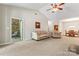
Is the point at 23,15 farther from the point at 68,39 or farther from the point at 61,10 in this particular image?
the point at 68,39

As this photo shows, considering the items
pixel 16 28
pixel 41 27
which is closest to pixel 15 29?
pixel 16 28

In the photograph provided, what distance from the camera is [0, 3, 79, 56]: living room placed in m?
3.20

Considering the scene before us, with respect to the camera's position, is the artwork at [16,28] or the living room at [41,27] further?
the artwork at [16,28]

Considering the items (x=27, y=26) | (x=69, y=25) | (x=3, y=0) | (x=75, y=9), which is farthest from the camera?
(x=27, y=26)

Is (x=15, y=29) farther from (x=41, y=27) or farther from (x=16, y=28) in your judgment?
(x=41, y=27)

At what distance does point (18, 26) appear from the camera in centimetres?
391

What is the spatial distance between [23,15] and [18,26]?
0.92 metres

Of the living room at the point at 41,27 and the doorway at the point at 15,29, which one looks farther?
the doorway at the point at 15,29

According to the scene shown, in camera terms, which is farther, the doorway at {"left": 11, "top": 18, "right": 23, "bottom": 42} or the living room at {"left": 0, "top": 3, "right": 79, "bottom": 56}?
the doorway at {"left": 11, "top": 18, "right": 23, "bottom": 42}

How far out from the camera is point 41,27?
3951 mm

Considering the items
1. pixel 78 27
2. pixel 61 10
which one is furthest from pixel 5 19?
pixel 78 27

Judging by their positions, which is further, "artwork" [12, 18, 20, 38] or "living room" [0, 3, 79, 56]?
"artwork" [12, 18, 20, 38]

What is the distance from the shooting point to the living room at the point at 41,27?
10.5ft

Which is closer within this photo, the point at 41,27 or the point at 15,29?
the point at 15,29
